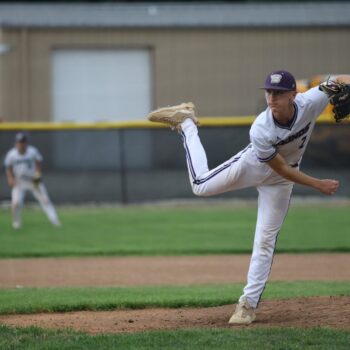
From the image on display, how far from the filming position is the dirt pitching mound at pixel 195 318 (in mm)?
6957

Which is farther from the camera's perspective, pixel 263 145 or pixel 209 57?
pixel 209 57

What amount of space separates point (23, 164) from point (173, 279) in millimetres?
7250

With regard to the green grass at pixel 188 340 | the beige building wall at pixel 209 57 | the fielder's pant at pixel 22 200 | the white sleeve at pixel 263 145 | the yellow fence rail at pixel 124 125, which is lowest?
the green grass at pixel 188 340

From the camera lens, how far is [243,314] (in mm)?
7023

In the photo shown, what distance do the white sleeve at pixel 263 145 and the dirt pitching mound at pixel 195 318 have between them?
1.34m

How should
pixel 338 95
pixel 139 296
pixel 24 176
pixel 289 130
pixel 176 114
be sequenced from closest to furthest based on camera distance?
pixel 289 130, pixel 338 95, pixel 176 114, pixel 139 296, pixel 24 176

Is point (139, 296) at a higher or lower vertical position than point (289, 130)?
lower

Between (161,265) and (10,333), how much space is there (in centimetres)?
589

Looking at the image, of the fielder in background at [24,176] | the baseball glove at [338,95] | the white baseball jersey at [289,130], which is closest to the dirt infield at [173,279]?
the white baseball jersey at [289,130]

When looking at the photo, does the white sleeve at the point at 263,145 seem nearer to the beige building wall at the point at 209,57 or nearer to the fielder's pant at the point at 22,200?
the fielder's pant at the point at 22,200

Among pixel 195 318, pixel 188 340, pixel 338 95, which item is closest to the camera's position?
pixel 188 340

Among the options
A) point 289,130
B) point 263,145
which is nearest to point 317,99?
point 289,130

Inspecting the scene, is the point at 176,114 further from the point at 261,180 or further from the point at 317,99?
the point at 317,99

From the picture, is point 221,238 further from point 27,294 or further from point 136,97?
point 136,97
